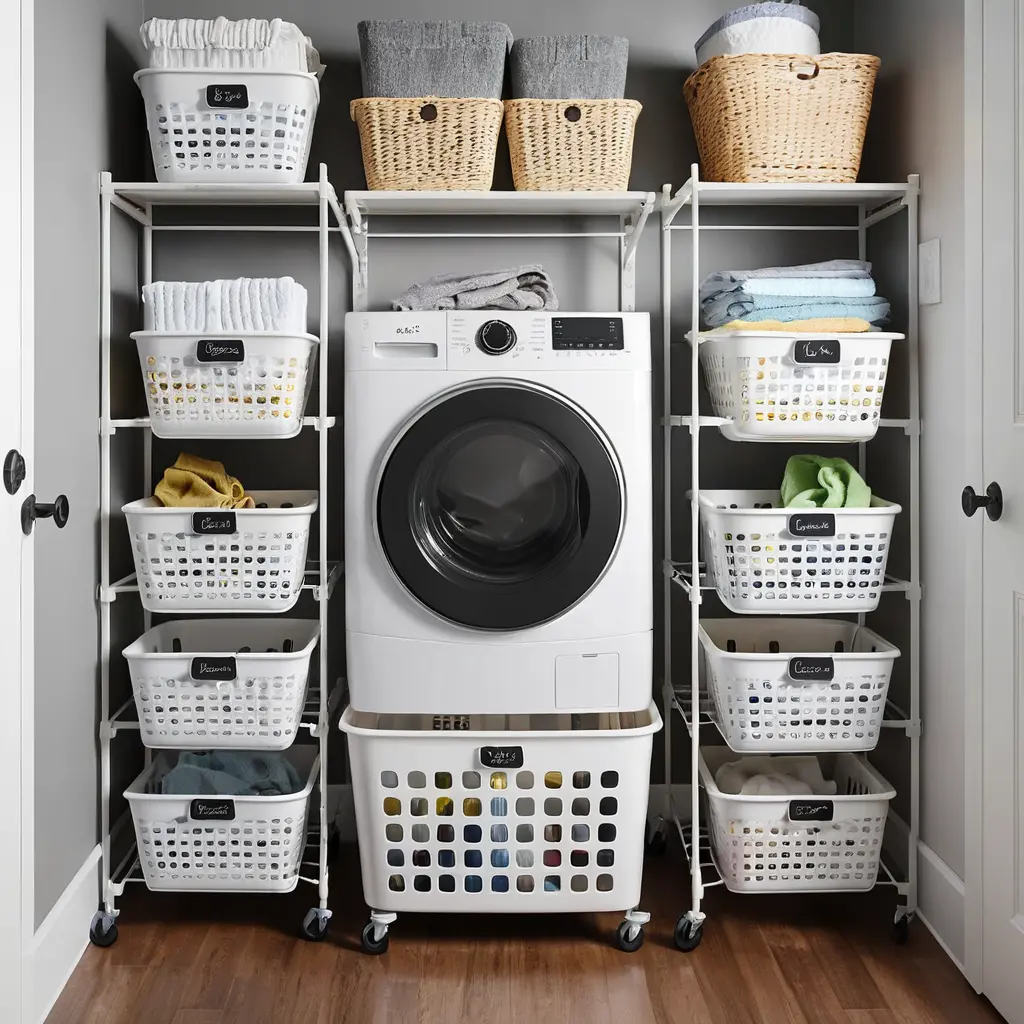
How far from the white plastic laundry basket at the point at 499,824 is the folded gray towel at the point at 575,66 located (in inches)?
52.5

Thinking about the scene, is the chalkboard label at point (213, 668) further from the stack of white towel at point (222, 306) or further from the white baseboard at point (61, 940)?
the stack of white towel at point (222, 306)

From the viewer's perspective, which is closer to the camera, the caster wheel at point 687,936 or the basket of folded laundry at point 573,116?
the caster wheel at point 687,936

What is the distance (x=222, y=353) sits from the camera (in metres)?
1.91

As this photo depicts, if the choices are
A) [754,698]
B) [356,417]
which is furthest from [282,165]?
[754,698]

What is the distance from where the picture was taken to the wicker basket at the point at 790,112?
2.07 metres

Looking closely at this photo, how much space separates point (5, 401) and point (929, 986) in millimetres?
1902

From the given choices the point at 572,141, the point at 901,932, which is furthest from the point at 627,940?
the point at 572,141

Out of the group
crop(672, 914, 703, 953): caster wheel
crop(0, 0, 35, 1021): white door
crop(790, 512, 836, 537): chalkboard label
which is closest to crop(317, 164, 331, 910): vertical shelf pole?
crop(0, 0, 35, 1021): white door

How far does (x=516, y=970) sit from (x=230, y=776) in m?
0.72

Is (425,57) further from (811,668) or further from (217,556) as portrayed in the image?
(811,668)

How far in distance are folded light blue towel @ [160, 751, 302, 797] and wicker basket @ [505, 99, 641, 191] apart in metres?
1.38

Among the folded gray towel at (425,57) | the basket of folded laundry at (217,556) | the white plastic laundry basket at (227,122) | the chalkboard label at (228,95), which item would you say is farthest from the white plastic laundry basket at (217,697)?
the folded gray towel at (425,57)

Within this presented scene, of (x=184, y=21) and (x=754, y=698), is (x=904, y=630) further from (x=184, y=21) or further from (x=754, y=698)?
(x=184, y=21)

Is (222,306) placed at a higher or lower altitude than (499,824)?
higher
